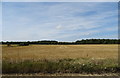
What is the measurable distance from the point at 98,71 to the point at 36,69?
307cm

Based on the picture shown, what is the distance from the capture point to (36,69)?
9.84 metres

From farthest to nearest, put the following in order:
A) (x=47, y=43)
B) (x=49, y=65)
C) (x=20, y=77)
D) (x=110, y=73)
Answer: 1. (x=47, y=43)
2. (x=49, y=65)
3. (x=110, y=73)
4. (x=20, y=77)

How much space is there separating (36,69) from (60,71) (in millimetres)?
1203

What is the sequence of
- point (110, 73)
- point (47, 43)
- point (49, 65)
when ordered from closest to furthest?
1. point (110, 73)
2. point (49, 65)
3. point (47, 43)

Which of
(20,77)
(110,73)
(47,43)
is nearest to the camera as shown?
(20,77)

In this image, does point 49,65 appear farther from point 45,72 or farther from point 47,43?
point 47,43

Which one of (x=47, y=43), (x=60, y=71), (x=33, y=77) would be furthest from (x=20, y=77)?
(x=47, y=43)

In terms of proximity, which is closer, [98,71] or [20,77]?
[20,77]

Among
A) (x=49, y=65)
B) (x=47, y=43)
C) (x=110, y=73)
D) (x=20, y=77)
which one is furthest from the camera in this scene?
(x=47, y=43)

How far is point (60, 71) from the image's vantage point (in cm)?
973

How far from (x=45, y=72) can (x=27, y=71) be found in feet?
2.90

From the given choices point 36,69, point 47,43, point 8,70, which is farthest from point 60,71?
point 47,43

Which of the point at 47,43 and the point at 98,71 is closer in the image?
the point at 98,71

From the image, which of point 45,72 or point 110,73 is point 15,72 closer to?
point 45,72
